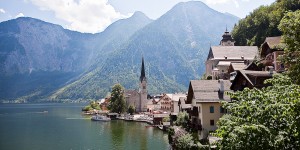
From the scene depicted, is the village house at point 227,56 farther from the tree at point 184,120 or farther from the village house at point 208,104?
the village house at point 208,104

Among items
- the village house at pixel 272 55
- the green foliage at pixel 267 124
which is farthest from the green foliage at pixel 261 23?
the green foliage at pixel 267 124

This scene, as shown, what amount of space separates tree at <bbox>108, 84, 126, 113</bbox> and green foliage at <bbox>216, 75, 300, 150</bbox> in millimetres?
113128

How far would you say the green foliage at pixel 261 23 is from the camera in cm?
8325

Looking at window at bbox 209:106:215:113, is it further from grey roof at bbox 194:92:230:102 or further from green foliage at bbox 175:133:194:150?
green foliage at bbox 175:133:194:150

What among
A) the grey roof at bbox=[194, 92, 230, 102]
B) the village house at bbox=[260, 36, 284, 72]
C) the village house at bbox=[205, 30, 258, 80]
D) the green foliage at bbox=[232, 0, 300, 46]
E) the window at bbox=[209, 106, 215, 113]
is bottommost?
the window at bbox=[209, 106, 215, 113]

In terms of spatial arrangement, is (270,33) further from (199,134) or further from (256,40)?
(199,134)

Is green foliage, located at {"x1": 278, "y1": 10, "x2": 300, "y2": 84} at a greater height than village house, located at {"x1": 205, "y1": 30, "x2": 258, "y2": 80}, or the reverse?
village house, located at {"x1": 205, "y1": 30, "x2": 258, "y2": 80}

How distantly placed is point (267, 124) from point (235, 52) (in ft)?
238

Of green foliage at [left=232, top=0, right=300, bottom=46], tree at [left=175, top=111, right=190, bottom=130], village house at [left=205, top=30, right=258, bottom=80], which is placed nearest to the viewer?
tree at [left=175, top=111, right=190, bottom=130]

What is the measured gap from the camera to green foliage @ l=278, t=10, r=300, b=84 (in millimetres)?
17812

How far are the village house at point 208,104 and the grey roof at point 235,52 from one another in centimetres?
3823

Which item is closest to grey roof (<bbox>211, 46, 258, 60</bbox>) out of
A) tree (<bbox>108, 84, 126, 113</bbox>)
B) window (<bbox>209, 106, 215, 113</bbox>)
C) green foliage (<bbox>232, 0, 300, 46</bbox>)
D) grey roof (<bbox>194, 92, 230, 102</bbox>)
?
green foliage (<bbox>232, 0, 300, 46</bbox>)

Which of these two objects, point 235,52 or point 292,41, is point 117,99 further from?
point 292,41

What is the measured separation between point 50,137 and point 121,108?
58.4m
